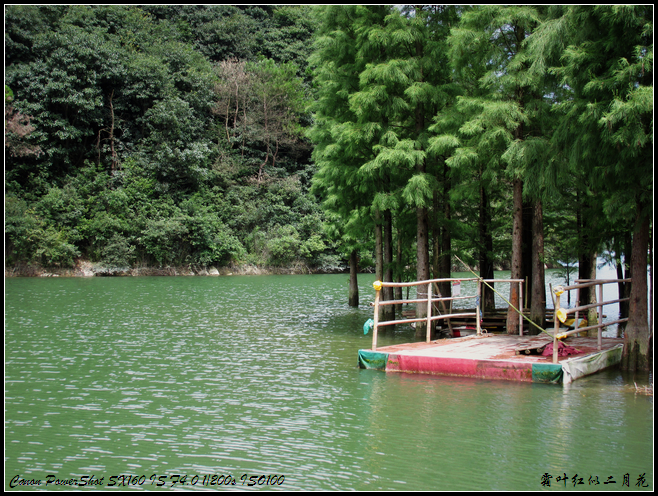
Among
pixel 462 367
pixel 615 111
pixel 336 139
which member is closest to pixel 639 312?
pixel 462 367

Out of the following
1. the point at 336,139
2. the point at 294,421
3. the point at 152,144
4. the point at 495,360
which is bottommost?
the point at 294,421

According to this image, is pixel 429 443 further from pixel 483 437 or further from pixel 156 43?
pixel 156 43

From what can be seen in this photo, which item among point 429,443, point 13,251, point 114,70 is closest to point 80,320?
point 429,443

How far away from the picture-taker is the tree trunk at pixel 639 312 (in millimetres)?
11148

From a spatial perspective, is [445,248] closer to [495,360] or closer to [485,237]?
[485,237]

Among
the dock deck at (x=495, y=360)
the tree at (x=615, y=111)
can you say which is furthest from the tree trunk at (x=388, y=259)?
the tree at (x=615, y=111)

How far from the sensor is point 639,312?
11.2m

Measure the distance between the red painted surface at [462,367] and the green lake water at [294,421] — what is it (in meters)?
0.27

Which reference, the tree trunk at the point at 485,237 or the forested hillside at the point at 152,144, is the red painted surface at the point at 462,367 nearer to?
the tree trunk at the point at 485,237

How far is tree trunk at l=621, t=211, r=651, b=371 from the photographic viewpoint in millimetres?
11148

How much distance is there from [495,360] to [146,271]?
39.4 metres

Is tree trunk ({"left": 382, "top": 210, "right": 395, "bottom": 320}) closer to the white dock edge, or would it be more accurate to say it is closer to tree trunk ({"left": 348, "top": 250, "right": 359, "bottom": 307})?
tree trunk ({"left": 348, "top": 250, "right": 359, "bottom": 307})

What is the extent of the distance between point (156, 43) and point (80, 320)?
38344mm

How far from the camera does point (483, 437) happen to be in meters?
8.00
